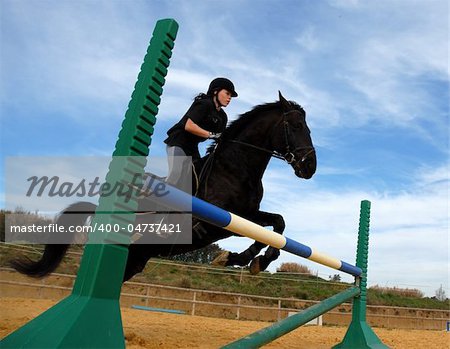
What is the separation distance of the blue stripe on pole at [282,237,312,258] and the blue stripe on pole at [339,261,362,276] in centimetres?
69

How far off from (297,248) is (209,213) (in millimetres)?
1192

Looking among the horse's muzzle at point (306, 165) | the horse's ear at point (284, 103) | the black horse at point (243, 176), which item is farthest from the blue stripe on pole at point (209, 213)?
the horse's ear at point (284, 103)

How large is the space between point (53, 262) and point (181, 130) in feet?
4.21

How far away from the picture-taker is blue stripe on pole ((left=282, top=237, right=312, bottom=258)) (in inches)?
97.1

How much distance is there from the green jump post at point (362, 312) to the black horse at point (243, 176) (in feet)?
3.79

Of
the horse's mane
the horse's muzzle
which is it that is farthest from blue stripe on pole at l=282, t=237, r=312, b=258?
the horse's mane

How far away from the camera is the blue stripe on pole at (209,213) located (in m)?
1.46

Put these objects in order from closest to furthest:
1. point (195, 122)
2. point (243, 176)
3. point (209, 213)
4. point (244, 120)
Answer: point (209, 213) < point (195, 122) < point (243, 176) < point (244, 120)

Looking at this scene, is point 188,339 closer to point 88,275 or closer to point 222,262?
point 222,262

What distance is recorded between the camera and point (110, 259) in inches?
43.8

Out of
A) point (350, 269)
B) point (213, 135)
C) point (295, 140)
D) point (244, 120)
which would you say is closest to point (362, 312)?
point (350, 269)

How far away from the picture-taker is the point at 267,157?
135 inches

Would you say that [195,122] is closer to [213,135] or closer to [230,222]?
[213,135]

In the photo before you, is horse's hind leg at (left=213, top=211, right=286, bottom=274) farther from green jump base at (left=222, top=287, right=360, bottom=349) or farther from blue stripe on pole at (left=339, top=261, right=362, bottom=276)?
blue stripe on pole at (left=339, top=261, right=362, bottom=276)
